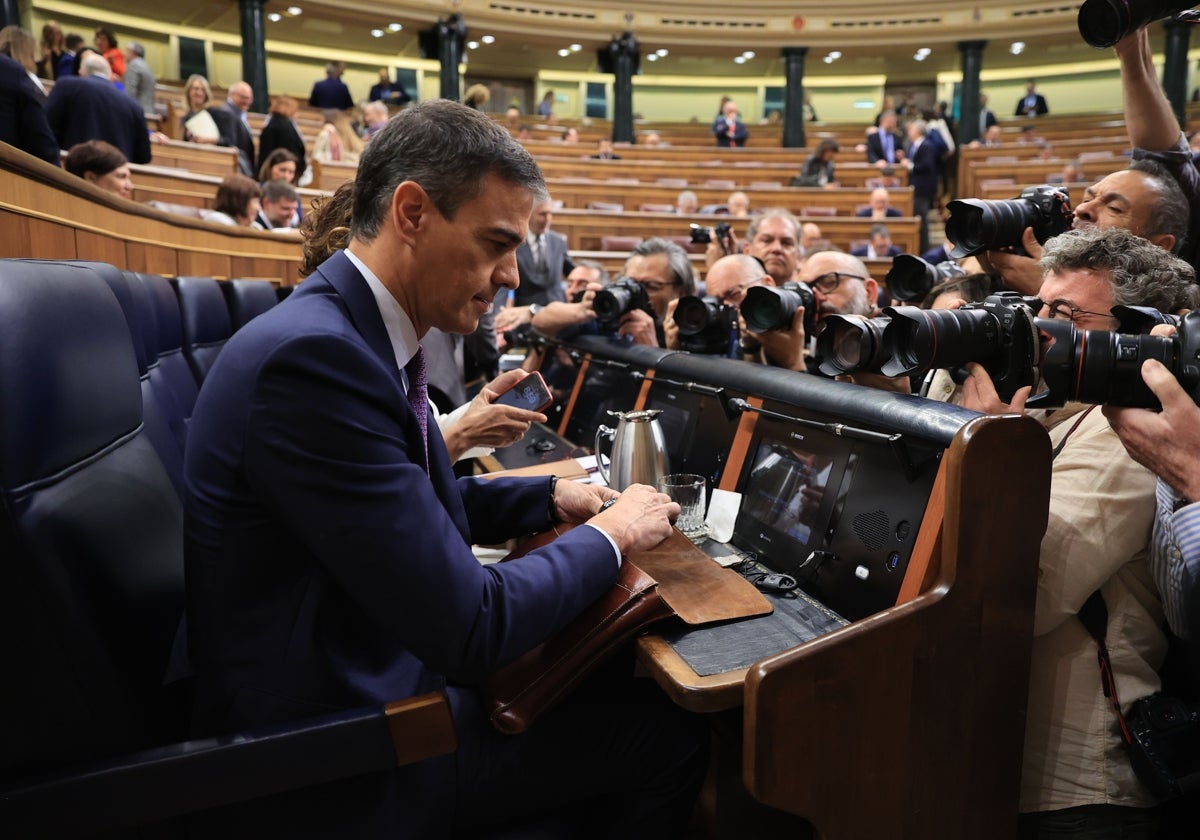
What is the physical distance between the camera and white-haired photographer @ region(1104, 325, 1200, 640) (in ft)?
2.98

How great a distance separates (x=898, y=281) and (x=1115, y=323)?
1.55 ft

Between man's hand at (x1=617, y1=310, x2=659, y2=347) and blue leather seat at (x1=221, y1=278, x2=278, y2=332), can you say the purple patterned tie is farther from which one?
blue leather seat at (x1=221, y1=278, x2=278, y2=332)

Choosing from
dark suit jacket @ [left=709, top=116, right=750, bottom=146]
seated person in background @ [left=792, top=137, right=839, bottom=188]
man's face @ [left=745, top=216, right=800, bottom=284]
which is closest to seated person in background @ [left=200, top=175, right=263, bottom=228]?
man's face @ [left=745, top=216, right=800, bottom=284]

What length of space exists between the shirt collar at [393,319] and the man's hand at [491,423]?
1.71 ft

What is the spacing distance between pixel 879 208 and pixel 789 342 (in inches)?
237

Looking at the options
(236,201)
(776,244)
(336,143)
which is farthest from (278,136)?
(776,244)

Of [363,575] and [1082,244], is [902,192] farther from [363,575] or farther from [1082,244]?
[363,575]

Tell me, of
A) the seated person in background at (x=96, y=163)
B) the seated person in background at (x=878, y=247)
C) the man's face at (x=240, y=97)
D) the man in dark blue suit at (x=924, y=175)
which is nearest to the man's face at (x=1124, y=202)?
the seated person in background at (x=96, y=163)

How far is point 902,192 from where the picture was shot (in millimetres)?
7527

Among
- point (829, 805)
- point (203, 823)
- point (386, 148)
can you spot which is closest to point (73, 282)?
point (386, 148)

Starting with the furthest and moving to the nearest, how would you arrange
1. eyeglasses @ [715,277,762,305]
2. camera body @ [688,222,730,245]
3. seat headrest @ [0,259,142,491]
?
camera body @ [688,222,730,245] < eyeglasses @ [715,277,762,305] < seat headrest @ [0,259,142,491]

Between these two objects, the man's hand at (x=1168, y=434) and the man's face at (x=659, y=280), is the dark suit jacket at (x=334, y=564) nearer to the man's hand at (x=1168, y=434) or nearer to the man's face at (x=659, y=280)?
the man's hand at (x=1168, y=434)

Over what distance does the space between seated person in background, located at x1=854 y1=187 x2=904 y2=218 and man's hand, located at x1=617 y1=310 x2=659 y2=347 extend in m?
5.60

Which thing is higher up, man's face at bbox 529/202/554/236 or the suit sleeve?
man's face at bbox 529/202/554/236
